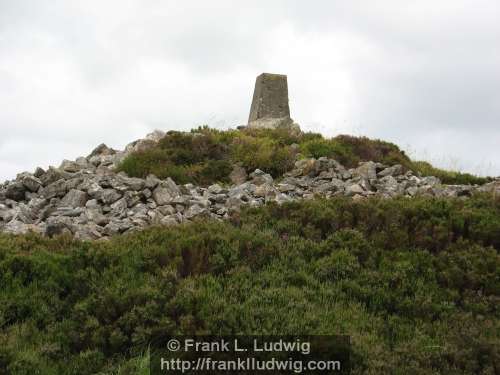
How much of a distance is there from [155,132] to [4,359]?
15364 mm

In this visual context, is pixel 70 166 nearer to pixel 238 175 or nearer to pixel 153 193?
pixel 238 175

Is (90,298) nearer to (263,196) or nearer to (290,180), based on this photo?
(263,196)

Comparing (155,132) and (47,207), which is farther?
(155,132)

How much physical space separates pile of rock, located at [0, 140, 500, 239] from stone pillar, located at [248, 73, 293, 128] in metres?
8.31

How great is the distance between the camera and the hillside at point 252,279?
22.5ft

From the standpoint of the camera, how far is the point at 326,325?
7020 mm

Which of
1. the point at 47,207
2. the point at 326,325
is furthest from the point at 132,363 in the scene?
the point at 47,207

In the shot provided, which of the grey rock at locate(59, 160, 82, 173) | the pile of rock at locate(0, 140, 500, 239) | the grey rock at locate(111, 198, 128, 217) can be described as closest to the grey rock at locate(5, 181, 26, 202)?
the pile of rock at locate(0, 140, 500, 239)

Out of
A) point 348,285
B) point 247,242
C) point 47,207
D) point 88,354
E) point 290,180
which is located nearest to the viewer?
point 88,354

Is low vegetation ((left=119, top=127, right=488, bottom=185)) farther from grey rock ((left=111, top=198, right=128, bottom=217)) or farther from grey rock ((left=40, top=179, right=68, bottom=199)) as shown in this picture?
grey rock ((left=111, top=198, right=128, bottom=217))

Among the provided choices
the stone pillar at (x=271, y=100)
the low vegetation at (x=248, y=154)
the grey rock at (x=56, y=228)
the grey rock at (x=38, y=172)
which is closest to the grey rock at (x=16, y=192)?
the grey rock at (x=38, y=172)

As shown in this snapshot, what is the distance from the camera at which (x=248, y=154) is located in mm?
18922

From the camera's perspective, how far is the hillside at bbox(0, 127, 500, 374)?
22.5ft

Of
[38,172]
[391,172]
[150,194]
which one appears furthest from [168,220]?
[391,172]
